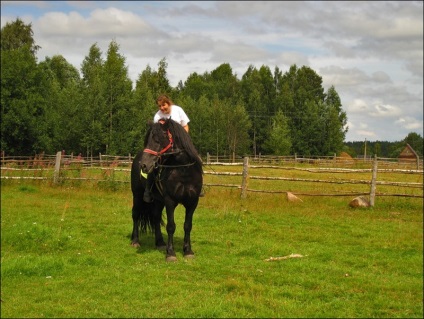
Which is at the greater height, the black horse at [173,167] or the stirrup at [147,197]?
the black horse at [173,167]

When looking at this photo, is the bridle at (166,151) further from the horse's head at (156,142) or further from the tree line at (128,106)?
the tree line at (128,106)

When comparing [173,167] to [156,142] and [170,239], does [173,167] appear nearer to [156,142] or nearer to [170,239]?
[156,142]

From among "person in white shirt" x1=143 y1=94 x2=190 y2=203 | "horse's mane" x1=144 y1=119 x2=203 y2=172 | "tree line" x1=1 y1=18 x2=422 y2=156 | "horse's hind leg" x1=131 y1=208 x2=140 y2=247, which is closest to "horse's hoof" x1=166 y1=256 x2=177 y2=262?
"person in white shirt" x1=143 y1=94 x2=190 y2=203

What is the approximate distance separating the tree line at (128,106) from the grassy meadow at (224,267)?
26.8 metres

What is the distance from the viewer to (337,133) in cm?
5744

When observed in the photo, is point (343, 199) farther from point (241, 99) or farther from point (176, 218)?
point (241, 99)

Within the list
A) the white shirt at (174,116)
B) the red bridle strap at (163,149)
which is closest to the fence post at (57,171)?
the white shirt at (174,116)

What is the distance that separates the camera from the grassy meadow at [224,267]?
4.84m

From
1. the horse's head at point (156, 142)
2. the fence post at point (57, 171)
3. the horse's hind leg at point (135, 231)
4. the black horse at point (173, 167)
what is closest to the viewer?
the horse's head at point (156, 142)

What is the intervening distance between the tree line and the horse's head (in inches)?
1224

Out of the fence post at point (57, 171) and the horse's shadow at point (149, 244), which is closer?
the horse's shadow at point (149, 244)

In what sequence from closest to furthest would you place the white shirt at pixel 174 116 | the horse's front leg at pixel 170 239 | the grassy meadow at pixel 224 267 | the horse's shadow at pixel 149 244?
the grassy meadow at pixel 224 267, the horse's front leg at pixel 170 239, the white shirt at pixel 174 116, the horse's shadow at pixel 149 244

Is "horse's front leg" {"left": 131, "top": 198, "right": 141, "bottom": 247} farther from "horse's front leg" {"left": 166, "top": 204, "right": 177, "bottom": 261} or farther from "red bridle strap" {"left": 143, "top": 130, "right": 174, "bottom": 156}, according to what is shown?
"red bridle strap" {"left": 143, "top": 130, "right": 174, "bottom": 156}

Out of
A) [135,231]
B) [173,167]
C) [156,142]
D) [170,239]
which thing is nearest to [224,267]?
[170,239]
